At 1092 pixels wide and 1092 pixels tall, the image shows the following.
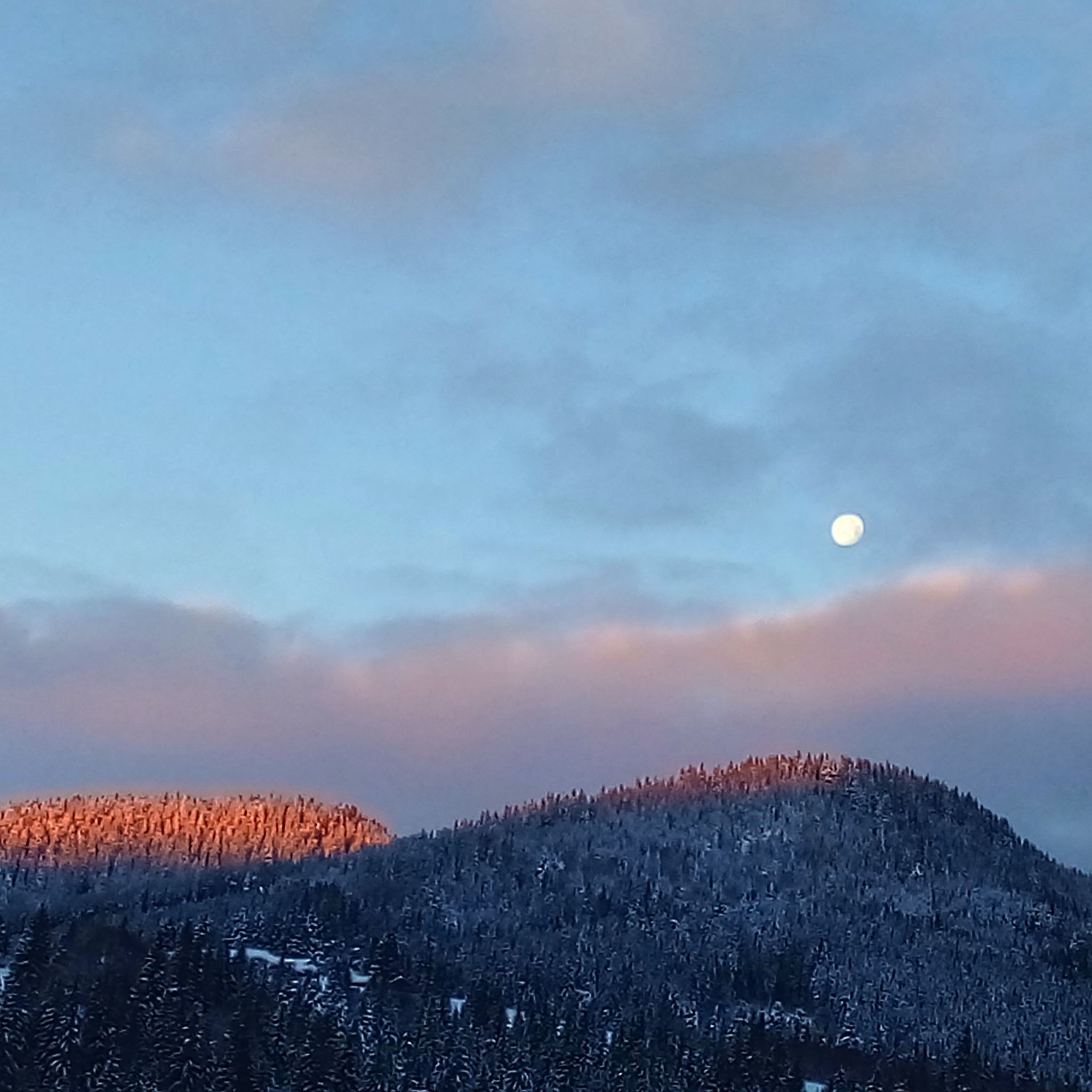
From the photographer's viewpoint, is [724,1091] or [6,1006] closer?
[6,1006]

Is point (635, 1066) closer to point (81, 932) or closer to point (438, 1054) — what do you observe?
point (438, 1054)

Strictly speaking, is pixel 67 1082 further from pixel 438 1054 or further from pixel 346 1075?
pixel 438 1054

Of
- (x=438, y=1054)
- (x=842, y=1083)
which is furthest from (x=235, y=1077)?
(x=842, y=1083)

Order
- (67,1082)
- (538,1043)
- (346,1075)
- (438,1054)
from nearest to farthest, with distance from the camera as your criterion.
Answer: (67,1082) → (346,1075) → (438,1054) → (538,1043)

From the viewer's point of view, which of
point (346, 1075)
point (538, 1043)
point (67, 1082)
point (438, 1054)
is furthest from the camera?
point (538, 1043)

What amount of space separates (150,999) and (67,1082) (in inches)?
746

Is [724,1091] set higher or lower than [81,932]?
lower

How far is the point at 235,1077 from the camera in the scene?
14038cm

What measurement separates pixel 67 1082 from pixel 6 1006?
9954mm

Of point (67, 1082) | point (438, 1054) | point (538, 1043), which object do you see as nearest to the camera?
point (67, 1082)

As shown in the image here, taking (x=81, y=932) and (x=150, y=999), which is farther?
(x=81, y=932)

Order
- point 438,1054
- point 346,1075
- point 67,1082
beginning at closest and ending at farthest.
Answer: point 67,1082
point 346,1075
point 438,1054

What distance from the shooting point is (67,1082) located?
437ft

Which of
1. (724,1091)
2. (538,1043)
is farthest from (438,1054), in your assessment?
(724,1091)
